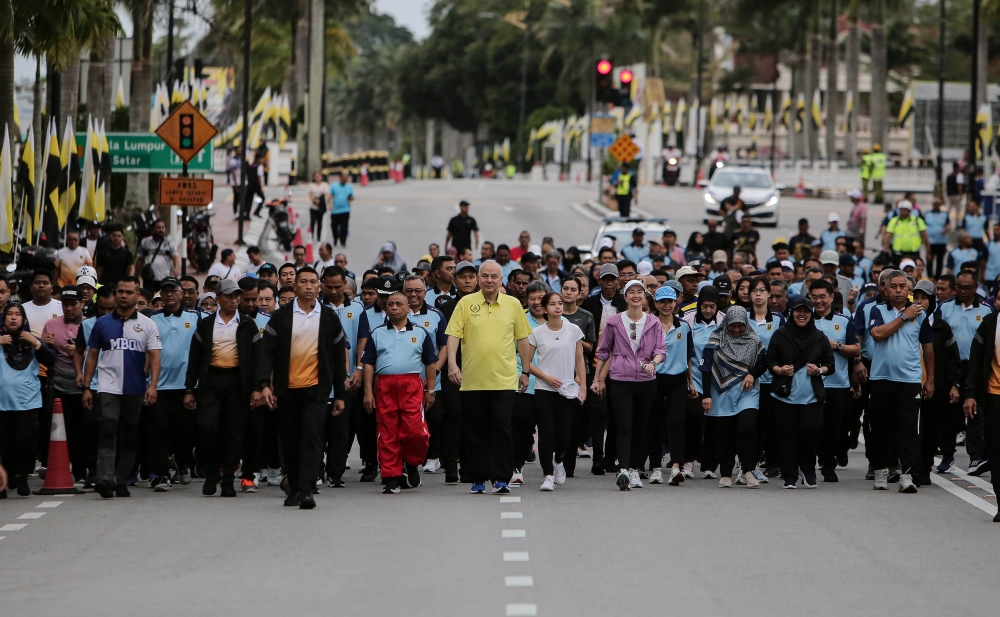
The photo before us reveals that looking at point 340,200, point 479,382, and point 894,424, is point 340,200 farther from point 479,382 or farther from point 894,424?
point 894,424

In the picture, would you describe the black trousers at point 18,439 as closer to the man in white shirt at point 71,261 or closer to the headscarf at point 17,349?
the headscarf at point 17,349

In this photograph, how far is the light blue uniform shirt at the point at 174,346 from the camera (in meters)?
13.6

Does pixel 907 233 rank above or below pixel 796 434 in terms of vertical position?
above

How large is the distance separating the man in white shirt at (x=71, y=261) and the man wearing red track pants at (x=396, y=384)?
26.8ft

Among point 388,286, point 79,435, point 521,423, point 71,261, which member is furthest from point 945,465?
point 71,261

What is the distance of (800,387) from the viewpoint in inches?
547

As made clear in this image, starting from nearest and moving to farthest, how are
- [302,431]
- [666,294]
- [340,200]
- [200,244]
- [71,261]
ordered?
[302,431] < [666,294] < [71,261] < [200,244] < [340,200]

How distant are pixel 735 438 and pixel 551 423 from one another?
5.40 ft

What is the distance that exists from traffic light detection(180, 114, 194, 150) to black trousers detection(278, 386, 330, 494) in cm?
1063

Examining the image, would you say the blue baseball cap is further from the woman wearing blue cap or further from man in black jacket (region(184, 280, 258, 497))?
man in black jacket (region(184, 280, 258, 497))

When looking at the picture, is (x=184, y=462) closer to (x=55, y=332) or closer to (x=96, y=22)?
(x=55, y=332)

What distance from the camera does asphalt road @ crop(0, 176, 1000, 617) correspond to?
29.2 ft

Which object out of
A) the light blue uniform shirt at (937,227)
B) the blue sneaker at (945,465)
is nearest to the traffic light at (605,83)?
the light blue uniform shirt at (937,227)

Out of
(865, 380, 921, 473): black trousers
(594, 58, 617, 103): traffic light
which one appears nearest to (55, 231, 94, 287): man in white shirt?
(865, 380, 921, 473): black trousers
